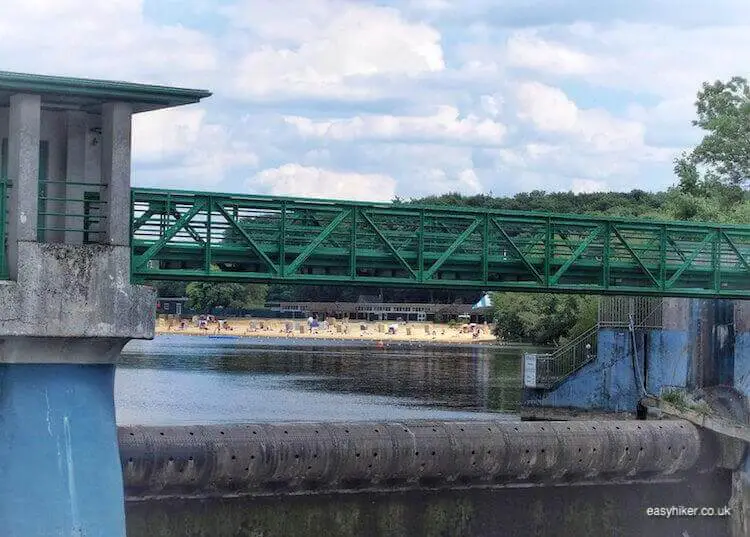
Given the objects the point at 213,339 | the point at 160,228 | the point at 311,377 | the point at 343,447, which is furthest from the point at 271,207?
the point at 213,339

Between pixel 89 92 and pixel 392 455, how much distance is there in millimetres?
13436

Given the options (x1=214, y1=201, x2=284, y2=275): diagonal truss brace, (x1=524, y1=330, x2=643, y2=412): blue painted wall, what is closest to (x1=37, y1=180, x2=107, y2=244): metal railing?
(x1=214, y1=201, x2=284, y2=275): diagonal truss brace

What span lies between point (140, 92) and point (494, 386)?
6177 centimetres

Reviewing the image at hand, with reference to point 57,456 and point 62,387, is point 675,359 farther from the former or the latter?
point 57,456

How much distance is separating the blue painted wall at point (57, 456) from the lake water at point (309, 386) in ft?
115

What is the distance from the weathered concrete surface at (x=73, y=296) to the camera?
22.8 m

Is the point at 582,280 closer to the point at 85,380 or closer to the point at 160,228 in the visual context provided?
the point at 160,228

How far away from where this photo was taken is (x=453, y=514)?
1375 inches

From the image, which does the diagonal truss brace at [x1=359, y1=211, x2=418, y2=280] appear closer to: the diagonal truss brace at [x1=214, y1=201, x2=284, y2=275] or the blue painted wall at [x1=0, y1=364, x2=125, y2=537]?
the diagonal truss brace at [x1=214, y1=201, x2=284, y2=275]

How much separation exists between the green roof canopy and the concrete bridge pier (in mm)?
21

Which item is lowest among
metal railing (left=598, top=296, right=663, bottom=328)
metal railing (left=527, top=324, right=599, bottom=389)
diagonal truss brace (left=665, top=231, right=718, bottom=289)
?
metal railing (left=527, top=324, right=599, bottom=389)

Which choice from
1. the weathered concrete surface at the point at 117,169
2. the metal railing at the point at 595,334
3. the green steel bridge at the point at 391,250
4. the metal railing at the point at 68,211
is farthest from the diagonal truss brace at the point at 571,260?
the metal railing at the point at 595,334

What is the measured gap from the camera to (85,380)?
2400 centimetres

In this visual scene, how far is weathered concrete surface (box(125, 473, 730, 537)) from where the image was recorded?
102 feet
